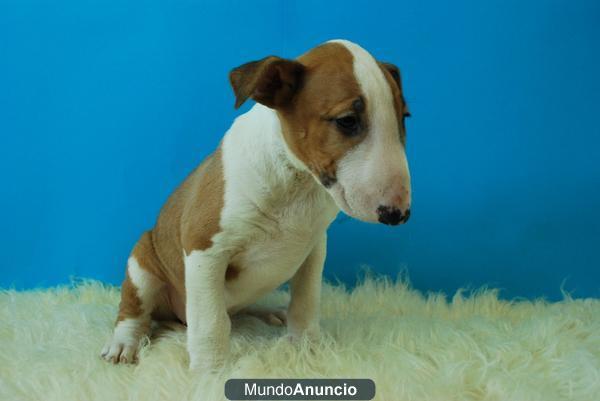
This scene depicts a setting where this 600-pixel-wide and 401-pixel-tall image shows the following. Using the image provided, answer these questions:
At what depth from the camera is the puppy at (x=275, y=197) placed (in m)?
1.56

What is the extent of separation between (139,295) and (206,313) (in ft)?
1.75

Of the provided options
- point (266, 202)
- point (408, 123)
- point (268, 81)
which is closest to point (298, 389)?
point (266, 202)

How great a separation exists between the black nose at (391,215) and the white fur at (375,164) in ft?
0.04

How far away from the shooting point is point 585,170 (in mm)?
2908

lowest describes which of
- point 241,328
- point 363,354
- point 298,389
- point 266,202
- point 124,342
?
point 298,389

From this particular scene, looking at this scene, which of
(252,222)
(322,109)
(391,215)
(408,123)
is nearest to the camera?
(391,215)

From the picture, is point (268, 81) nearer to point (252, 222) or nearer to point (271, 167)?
point (271, 167)

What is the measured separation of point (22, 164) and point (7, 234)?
0.38 meters

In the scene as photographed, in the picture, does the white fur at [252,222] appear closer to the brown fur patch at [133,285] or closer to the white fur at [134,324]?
the white fur at [134,324]

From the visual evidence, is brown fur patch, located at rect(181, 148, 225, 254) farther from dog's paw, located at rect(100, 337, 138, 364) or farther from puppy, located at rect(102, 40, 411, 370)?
dog's paw, located at rect(100, 337, 138, 364)

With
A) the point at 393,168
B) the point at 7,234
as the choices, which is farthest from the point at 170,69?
the point at 393,168

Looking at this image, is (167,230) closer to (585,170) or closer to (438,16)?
(438,16)

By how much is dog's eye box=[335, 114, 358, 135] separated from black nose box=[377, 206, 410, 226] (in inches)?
8.7

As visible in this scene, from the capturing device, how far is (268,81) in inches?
66.2
